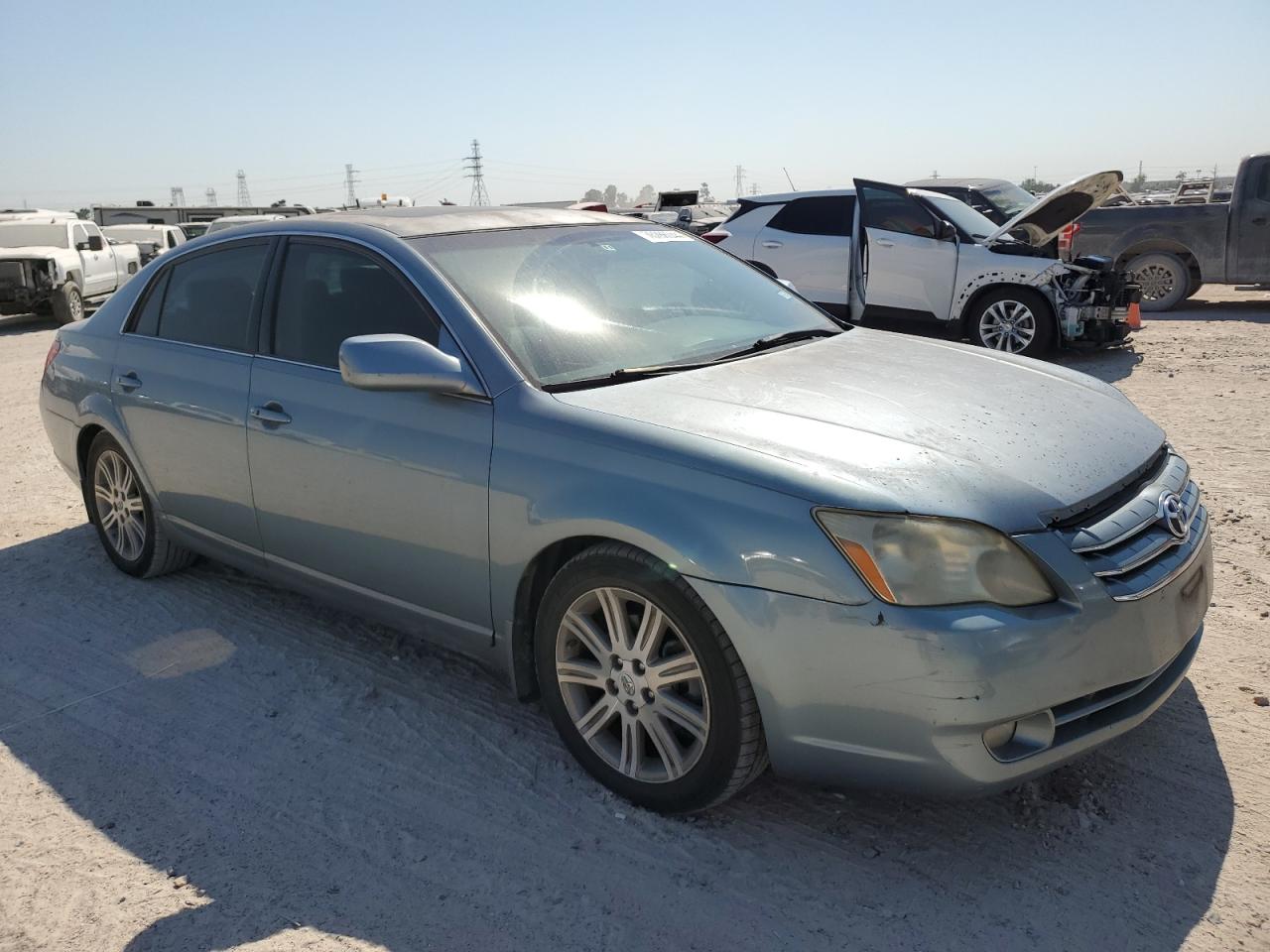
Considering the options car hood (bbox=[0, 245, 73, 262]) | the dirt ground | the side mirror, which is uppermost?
car hood (bbox=[0, 245, 73, 262])

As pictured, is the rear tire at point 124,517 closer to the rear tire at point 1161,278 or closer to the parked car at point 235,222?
the parked car at point 235,222

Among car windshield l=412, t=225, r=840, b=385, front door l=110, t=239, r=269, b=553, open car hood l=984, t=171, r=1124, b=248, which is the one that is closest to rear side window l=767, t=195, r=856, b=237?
open car hood l=984, t=171, r=1124, b=248

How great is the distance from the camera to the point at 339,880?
109 inches

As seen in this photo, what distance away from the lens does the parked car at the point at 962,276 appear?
969 cm

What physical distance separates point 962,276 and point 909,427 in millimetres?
7525

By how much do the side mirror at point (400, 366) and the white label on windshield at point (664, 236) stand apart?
1.33 metres

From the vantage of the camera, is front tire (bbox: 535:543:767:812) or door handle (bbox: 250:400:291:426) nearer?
front tire (bbox: 535:543:767:812)

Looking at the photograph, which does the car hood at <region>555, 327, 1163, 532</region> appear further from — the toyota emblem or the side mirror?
the side mirror

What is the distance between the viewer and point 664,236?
434 centimetres

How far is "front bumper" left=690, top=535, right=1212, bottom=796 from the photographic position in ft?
8.02

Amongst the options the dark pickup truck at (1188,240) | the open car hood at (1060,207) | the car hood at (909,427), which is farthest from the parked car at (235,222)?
the dark pickup truck at (1188,240)

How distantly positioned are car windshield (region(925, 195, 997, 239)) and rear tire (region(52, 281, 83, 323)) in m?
13.1

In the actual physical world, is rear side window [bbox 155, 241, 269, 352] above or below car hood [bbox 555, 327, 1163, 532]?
above

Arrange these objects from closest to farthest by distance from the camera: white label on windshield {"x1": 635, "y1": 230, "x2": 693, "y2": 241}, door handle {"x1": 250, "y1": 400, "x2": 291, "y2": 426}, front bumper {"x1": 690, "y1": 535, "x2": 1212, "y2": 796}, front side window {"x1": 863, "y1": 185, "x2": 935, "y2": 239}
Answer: front bumper {"x1": 690, "y1": 535, "x2": 1212, "y2": 796}, door handle {"x1": 250, "y1": 400, "x2": 291, "y2": 426}, white label on windshield {"x1": 635, "y1": 230, "x2": 693, "y2": 241}, front side window {"x1": 863, "y1": 185, "x2": 935, "y2": 239}
